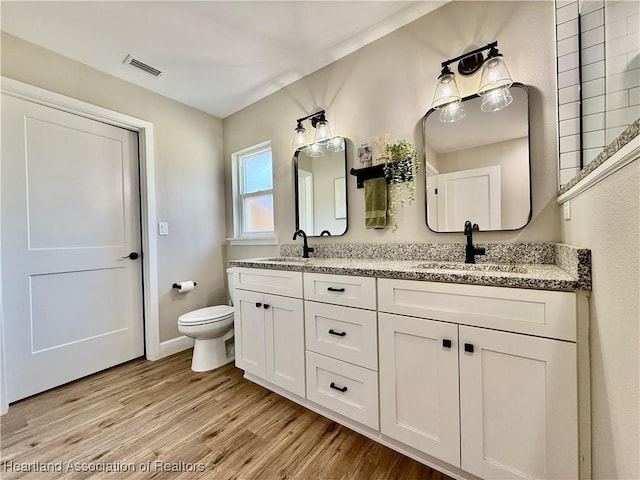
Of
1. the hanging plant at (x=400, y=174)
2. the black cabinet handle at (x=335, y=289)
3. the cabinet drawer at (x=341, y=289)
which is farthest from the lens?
the hanging plant at (x=400, y=174)

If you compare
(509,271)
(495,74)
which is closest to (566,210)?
(509,271)

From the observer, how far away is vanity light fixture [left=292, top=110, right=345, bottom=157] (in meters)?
2.03

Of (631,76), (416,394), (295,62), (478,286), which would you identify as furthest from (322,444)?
(295,62)

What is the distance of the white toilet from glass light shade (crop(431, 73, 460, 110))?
2153 mm

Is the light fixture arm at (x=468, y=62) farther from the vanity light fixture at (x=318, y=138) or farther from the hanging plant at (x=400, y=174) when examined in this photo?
the vanity light fixture at (x=318, y=138)

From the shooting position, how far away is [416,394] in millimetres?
1161

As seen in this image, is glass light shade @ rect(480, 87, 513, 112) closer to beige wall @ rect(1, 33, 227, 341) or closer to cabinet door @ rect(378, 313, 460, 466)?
cabinet door @ rect(378, 313, 460, 466)

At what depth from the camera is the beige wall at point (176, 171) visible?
1930mm

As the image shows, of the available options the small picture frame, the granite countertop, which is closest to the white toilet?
the granite countertop

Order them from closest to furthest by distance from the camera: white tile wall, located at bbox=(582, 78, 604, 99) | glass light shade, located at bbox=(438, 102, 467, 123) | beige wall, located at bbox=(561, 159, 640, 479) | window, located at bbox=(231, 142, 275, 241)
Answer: beige wall, located at bbox=(561, 159, 640, 479) → white tile wall, located at bbox=(582, 78, 604, 99) → glass light shade, located at bbox=(438, 102, 467, 123) → window, located at bbox=(231, 142, 275, 241)

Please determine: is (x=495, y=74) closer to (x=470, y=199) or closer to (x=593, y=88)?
(x=593, y=88)

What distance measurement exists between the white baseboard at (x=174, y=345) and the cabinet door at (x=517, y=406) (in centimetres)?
240

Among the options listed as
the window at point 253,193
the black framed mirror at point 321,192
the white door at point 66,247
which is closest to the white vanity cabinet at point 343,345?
the black framed mirror at point 321,192

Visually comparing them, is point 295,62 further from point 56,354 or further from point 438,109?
point 56,354
